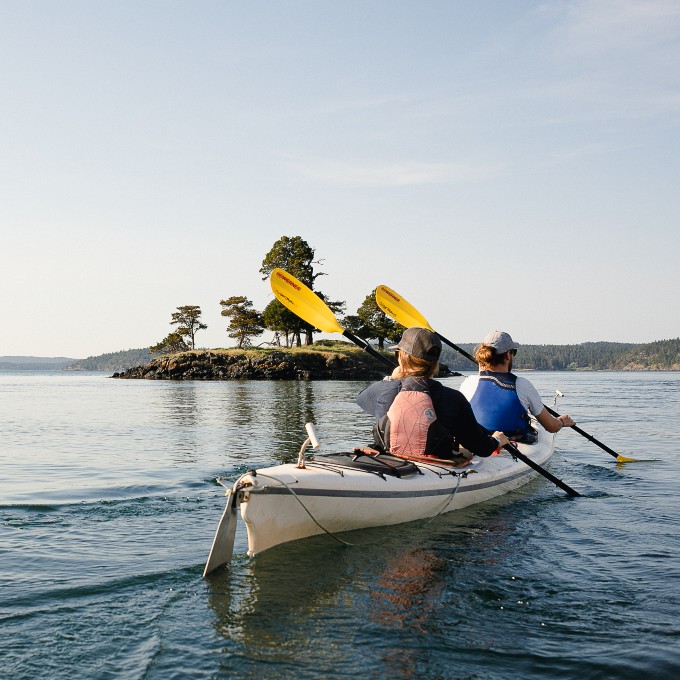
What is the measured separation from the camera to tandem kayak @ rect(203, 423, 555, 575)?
5.35 metres

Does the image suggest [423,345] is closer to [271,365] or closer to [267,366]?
[271,365]

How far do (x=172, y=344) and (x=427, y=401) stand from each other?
71683 millimetres

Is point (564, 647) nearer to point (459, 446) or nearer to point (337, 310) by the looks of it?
point (459, 446)

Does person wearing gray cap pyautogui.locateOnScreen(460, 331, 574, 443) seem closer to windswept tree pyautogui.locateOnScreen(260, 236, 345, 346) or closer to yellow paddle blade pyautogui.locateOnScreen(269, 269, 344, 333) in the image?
yellow paddle blade pyautogui.locateOnScreen(269, 269, 344, 333)

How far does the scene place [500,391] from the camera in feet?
28.6

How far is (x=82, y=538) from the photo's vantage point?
21.8ft

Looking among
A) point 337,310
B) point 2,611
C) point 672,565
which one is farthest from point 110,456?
point 337,310

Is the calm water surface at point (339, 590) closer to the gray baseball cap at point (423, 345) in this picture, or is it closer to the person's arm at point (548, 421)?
the person's arm at point (548, 421)

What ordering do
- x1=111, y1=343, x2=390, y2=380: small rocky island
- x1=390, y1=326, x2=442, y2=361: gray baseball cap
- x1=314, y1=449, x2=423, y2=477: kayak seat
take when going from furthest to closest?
1. x1=111, y1=343, x2=390, y2=380: small rocky island
2. x1=390, y1=326, x2=442, y2=361: gray baseball cap
3. x1=314, y1=449, x2=423, y2=477: kayak seat

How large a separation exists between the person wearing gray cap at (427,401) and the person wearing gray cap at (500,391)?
58.8 inches

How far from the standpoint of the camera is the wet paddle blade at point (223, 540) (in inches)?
205

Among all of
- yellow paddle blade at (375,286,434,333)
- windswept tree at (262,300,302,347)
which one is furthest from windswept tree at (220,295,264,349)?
yellow paddle blade at (375,286,434,333)

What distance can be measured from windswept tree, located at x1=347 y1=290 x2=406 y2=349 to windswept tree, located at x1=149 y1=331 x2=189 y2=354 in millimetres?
19400

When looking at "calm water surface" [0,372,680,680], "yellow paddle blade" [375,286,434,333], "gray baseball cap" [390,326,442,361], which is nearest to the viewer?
"calm water surface" [0,372,680,680]
